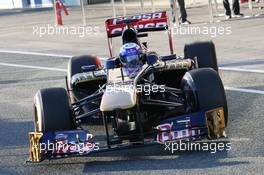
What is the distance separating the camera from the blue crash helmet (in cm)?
960

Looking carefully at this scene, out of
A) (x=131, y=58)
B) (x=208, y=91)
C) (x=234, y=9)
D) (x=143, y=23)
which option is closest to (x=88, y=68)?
(x=131, y=58)

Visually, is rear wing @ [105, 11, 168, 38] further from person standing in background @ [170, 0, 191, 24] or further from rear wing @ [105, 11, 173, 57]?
person standing in background @ [170, 0, 191, 24]

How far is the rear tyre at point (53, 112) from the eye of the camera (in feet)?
28.4

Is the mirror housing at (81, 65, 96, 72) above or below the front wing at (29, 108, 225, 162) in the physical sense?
above

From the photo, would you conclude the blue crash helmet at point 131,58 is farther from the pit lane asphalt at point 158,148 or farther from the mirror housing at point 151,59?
the pit lane asphalt at point 158,148

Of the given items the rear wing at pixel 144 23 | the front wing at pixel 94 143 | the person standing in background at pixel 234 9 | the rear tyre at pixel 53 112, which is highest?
the rear wing at pixel 144 23

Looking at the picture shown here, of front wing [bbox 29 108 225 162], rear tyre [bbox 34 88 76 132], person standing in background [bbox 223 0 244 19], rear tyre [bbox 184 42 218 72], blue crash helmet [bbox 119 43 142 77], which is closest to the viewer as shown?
front wing [bbox 29 108 225 162]

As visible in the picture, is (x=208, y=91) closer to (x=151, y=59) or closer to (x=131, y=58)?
(x=151, y=59)

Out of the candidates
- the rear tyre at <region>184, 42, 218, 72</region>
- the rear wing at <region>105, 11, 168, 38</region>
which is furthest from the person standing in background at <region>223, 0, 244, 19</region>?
the rear tyre at <region>184, 42, 218, 72</region>

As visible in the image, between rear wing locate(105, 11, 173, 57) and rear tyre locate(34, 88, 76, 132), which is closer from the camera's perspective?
rear tyre locate(34, 88, 76, 132)

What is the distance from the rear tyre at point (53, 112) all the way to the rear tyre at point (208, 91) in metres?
1.53

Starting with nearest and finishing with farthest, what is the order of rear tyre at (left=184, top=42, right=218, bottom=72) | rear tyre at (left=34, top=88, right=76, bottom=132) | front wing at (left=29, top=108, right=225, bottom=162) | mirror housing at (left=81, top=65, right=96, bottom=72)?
1. front wing at (left=29, top=108, right=225, bottom=162)
2. rear tyre at (left=34, top=88, right=76, bottom=132)
3. mirror housing at (left=81, top=65, right=96, bottom=72)
4. rear tyre at (left=184, top=42, right=218, bottom=72)

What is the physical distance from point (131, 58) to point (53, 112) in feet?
4.87

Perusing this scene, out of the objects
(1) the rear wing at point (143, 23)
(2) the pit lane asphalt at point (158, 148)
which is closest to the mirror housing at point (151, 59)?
(2) the pit lane asphalt at point (158, 148)
